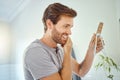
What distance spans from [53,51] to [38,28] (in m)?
1.56

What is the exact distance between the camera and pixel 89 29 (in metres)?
1.99

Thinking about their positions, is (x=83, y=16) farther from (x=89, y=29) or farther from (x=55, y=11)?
(x=55, y=11)

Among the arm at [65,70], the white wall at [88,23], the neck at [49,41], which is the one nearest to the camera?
the arm at [65,70]

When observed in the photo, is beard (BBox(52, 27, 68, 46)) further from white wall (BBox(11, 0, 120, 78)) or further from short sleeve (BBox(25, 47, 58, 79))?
white wall (BBox(11, 0, 120, 78))

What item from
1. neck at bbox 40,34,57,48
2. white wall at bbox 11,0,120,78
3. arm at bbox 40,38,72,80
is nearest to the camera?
arm at bbox 40,38,72,80

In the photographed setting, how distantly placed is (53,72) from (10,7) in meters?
2.22

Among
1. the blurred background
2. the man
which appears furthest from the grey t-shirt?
the blurred background

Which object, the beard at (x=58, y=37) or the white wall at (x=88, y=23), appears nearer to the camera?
the beard at (x=58, y=37)

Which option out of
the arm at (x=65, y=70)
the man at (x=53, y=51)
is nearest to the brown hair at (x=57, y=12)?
the man at (x=53, y=51)

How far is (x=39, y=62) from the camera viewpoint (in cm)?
81

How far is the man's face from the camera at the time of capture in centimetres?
91

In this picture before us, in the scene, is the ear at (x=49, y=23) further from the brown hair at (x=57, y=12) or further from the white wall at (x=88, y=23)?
the white wall at (x=88, y=23)

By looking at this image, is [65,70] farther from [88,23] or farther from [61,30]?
[88,23]

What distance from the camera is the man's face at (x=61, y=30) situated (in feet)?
2.98
